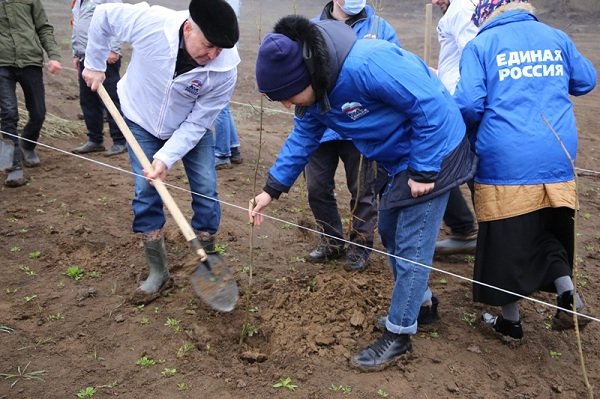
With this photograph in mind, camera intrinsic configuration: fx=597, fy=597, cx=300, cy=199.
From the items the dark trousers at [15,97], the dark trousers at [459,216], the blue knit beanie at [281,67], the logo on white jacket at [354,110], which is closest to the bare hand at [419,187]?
the logo on white jacket at [354,110]

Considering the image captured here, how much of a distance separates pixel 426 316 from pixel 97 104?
4.25m

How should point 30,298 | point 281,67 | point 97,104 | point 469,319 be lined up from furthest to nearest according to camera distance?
point 97,104
point 30,298
point 469,319
point 281,67

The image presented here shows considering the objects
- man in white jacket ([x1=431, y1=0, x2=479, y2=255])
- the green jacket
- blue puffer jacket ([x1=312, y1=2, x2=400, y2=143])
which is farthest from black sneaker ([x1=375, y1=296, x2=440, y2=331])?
the green jacket

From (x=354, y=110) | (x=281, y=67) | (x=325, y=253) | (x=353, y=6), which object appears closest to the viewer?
(x=281, y=67)

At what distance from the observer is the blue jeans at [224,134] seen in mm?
5875

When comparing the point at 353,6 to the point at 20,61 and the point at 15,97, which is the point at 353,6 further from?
the point at 15,97

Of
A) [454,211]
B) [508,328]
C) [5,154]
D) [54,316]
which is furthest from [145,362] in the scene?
[5,154]

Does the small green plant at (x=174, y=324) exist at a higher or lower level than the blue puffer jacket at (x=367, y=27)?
lower

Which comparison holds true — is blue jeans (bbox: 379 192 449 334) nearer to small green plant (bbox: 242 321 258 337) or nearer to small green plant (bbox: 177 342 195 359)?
small green plant (bbox: 242 321 258 337)

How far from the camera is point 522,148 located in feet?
9.40

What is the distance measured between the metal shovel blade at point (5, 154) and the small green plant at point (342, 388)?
3.83 meters

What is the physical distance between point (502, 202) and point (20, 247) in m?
3.26

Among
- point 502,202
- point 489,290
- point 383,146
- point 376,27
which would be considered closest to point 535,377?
point 489,290

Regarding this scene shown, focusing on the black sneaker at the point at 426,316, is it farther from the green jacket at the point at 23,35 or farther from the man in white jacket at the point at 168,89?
the green jacket at the point at 23,35
